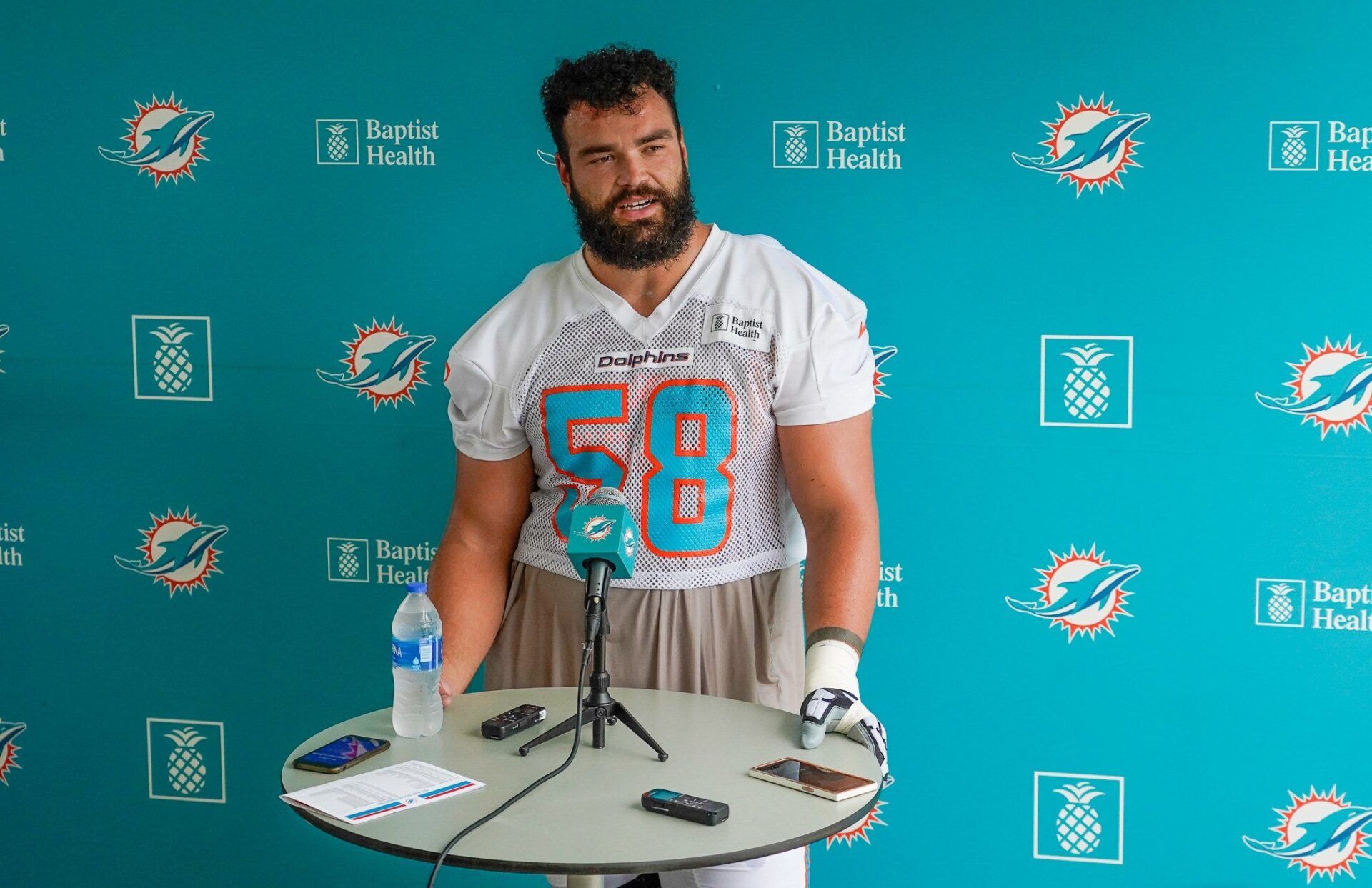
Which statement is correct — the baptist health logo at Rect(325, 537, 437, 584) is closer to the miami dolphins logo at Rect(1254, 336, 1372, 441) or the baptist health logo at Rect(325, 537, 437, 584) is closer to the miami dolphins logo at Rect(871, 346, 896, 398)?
the miami dolphins logo at Rect(871, 346, 896, 398)

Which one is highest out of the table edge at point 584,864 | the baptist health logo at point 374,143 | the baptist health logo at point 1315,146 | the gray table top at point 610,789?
the baptist health logo at point 374,143

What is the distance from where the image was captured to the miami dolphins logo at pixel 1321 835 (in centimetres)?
247

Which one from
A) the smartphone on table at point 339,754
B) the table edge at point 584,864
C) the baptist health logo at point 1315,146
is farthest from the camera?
the baptist health logo at point 1315,146

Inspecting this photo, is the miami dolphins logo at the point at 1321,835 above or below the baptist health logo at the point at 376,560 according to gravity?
below

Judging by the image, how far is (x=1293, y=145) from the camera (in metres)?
2.36

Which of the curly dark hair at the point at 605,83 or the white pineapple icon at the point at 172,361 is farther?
the white pineapple icon at the point at 172,361

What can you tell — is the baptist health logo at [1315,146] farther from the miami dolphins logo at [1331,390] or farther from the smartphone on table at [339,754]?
the smartphone on table at [339,754]

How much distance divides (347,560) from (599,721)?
1.36 meters

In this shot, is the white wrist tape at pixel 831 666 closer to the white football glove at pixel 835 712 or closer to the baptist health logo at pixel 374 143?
the white football glove at pixel 835 712

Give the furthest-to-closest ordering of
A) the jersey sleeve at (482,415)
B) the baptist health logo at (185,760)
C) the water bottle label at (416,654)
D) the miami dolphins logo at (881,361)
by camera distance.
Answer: the baptist health logo at (185,760)
the miami dolphins logo at (881,361)
the jersey sleeve at (482,415)
the water bottle label at (416,654)

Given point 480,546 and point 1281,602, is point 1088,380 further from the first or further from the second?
point 480,546

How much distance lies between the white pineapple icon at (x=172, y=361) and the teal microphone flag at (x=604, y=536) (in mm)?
1638

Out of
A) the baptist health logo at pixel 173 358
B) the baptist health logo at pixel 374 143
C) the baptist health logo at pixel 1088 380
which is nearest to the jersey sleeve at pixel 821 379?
the baptist health logo at pixel 1088 380

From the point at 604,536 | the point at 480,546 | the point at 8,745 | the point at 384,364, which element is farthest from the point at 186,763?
the point at 604,536
